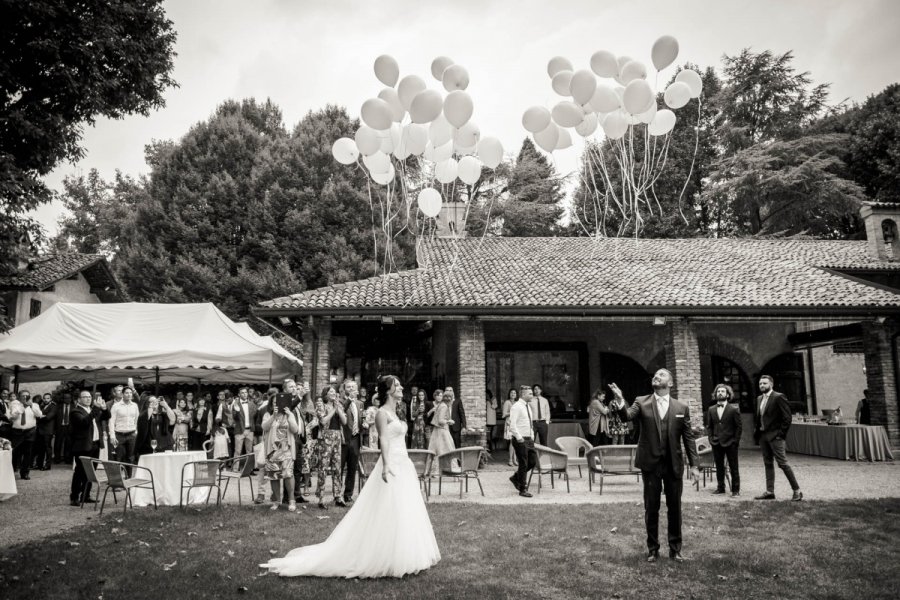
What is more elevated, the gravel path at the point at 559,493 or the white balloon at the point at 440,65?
the white balloon at the point at 440,65

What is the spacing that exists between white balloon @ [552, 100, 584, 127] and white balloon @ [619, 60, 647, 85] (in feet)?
2.17

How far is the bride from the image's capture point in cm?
489

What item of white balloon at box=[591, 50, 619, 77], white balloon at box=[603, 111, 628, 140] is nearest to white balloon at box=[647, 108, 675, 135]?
white balloon at box=[603, 111, 628, 140]

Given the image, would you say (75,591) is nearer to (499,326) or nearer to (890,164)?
(499,326)

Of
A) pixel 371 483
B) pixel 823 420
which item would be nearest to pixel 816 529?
pixel 371 483

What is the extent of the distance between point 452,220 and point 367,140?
42.3 ft

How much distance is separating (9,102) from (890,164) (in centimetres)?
3010

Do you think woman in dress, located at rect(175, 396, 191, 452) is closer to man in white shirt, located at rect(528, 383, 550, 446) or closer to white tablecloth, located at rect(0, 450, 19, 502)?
white tablecloth, located at rect(0, 450, 19, 502)

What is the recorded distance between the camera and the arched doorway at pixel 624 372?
1597 centimetres

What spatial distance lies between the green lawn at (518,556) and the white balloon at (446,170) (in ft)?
16.0

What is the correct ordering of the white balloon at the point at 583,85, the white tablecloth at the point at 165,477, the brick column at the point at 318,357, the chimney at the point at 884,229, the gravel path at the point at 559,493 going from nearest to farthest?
the white balloon at the point at 583,85, the gravel path at the point at 559,493, the white tablecloth at the point at 165,477, the brick column at the point at 318,357, the chimney at the point at 884,229

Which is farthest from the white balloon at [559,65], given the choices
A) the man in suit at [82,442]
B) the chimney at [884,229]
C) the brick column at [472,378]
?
the chimney at [884,229]

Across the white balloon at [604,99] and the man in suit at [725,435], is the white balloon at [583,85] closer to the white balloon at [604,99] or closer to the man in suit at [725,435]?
the white balloon at [604,99]

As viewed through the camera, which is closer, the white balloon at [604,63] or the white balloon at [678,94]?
the white balloon at [604,63]
